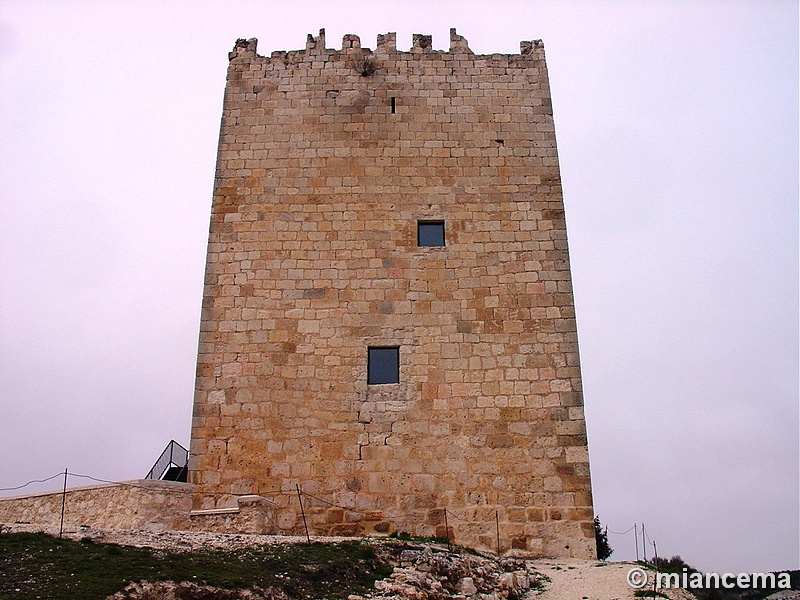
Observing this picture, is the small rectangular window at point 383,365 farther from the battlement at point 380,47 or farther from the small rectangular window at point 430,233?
the battlement at point 380,47

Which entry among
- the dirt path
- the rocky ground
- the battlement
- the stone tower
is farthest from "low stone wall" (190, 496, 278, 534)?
the battlement

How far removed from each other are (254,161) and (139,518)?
6842 mm

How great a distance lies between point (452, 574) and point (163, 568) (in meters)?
3.61

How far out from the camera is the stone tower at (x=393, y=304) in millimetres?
12266

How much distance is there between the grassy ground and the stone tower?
2889 millimetres

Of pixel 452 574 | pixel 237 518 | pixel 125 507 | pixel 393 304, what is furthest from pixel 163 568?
pixel 393 304

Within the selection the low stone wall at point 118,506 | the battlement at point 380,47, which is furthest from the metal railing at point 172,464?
the battlement at point 380,47

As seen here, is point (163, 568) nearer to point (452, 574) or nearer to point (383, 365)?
point (452, 574)

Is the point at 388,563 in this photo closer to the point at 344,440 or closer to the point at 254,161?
the point at 344,440

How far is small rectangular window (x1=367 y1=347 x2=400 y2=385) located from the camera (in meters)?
13.0

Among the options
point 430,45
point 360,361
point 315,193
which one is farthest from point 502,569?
point 430,45

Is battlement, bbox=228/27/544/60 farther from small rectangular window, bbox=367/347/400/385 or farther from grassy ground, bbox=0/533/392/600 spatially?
grassy ground, bbox=0/533/392/600

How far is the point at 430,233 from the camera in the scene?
46.1 ft

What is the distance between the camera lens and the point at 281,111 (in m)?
15.0
